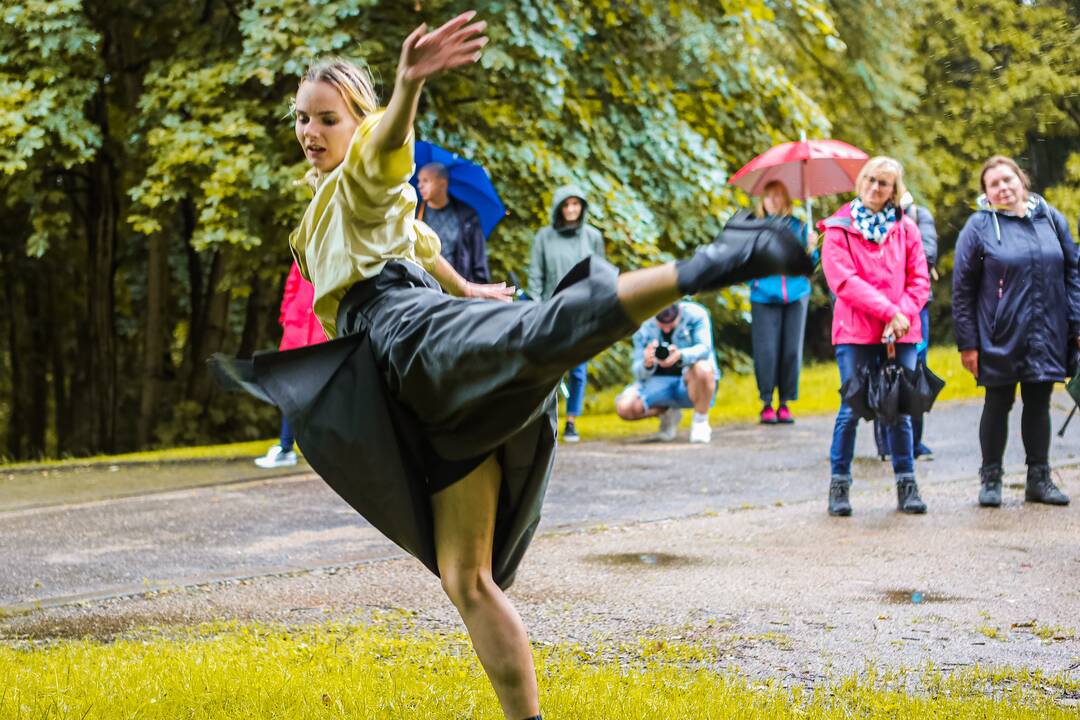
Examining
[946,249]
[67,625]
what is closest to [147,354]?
[67,625]

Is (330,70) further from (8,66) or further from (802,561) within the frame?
(8,66)

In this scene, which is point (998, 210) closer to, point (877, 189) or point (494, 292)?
point (877, 189)

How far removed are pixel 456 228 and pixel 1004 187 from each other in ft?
14.1

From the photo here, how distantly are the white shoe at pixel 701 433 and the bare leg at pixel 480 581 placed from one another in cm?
820

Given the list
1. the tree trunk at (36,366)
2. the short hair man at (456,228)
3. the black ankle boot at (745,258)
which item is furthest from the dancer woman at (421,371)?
the tree trunk at (36,366)

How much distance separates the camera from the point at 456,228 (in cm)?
1060

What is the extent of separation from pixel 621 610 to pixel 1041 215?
414 cm

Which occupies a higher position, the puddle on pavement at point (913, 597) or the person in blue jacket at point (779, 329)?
the person in blue jacket at point (779, 329)

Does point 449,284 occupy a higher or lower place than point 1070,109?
lower

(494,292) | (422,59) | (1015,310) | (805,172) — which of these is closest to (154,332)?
(805,172)

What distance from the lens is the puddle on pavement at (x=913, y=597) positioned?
5.65 m

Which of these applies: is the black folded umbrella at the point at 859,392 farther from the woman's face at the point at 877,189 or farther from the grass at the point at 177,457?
the grass at the point at 177,457

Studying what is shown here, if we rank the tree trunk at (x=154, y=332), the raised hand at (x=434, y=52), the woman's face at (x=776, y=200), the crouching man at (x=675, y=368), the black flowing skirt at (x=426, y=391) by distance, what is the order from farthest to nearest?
the tree trunk at (x=154, y=332)
the crouching man at (x=675, y=368)
the woman's face at (x=776, y=200)
the raised hand at (x=434, y=52)
the black flowing skirt at (x=426, y=391)

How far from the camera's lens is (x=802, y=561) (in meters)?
6.57
